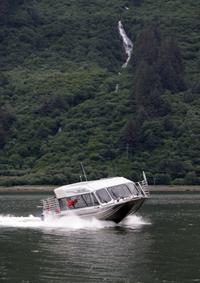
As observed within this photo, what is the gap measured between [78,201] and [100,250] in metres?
19.5

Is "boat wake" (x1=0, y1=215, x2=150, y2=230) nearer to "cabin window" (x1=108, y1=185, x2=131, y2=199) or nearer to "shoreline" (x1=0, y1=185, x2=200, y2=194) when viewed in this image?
"cabin window" (x1=108, y1=185, x2=131, y2=199)

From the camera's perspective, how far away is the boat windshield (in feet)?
260

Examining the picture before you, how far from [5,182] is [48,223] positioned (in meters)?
101

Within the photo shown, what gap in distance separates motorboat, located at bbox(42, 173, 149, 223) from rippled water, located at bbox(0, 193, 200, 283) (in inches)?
35.0

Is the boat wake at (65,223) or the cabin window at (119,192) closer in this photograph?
the cabin window at (119,192)

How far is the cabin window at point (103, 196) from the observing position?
78875mm

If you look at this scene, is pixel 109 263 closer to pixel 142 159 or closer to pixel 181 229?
pixel 181 229

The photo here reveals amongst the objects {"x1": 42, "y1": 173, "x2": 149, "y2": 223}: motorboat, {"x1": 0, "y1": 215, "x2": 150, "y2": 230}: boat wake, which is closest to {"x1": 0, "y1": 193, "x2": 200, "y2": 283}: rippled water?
{"x1": 0, "y1": 215, "x2": 150, "y2": 230}: boat wake

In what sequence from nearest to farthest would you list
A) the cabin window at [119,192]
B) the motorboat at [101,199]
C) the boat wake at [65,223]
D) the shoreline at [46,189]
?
the motorboat at [101,199] < the cabin window at [119,192] < the boat wake at [65,223] < the shoreline at [46,189]

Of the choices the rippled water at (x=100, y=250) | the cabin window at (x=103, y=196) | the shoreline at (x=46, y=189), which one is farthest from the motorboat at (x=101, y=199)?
the shoreline at (x=46, y=189)

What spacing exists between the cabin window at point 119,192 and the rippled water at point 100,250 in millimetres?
2735

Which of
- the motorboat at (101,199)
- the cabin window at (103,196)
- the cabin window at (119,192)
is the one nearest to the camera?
the motorboat at (101,199)

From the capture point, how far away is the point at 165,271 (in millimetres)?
51562

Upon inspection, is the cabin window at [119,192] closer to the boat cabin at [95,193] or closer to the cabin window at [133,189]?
the boat cabin at [95,193]
